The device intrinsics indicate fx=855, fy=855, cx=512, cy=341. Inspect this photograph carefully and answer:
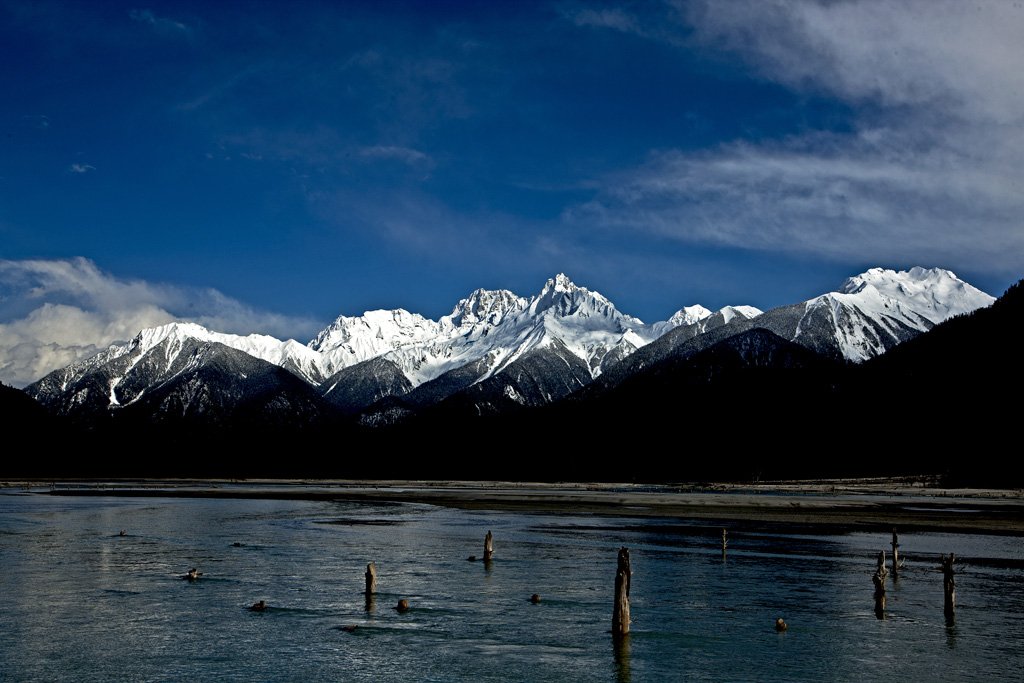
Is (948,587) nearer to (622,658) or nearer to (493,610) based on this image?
(622,658)

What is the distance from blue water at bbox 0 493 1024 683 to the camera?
34.8 m

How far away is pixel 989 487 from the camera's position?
179750mm

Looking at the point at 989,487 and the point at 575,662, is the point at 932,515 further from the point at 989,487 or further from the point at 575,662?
the point at 575,662

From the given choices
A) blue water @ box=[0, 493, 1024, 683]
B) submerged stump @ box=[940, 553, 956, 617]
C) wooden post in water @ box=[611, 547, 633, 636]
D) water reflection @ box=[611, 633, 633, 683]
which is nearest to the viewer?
water reflection @ box=[611, 633, 633, 683]

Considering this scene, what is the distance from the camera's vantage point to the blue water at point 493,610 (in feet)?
114

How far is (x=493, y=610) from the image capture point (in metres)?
46.3

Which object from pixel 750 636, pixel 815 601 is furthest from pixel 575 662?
pixel 815 601

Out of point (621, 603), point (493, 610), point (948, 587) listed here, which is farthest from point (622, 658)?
point (948, 587)

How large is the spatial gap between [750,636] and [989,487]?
166m

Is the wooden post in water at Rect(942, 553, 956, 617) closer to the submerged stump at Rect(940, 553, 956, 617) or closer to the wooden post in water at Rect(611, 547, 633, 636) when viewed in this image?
the submerged stump at Rect(940, 553, 956, 617)

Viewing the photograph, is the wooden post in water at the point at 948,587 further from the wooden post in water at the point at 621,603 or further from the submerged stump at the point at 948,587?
the wooden post in water at the point at 621,603

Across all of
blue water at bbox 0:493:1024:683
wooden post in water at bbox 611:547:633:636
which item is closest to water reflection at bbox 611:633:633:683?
blue water at bbox 0:493:1024:683

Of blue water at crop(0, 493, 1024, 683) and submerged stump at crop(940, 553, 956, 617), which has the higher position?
submerged stump at crop(940, 553, 956, 617)

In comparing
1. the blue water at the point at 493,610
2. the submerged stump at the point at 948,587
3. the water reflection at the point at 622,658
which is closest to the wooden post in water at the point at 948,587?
the submerged stump at the point at 948,587
